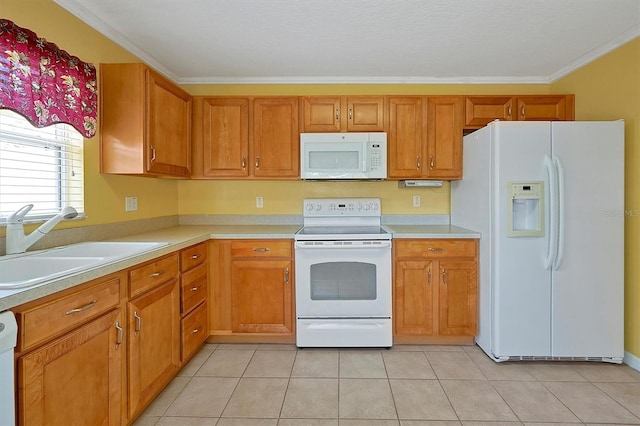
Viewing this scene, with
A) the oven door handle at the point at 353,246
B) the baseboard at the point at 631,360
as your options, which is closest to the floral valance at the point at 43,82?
the oven door handle at the point at 353,246

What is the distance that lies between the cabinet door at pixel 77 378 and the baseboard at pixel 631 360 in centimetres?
324

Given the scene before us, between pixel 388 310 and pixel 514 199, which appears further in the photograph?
pixel 388 310

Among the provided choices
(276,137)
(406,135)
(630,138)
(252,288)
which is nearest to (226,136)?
(276,137)

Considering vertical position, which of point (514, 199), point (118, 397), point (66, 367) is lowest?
point (118, 397)

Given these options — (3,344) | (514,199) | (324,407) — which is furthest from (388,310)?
(3,344)

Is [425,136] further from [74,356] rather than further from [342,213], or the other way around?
[74,356]

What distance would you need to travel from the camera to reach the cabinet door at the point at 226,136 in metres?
2.99

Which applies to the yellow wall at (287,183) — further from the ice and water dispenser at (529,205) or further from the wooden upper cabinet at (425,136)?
the ice and water dispenser at (529,205)

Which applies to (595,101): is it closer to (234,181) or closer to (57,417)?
(234,181)

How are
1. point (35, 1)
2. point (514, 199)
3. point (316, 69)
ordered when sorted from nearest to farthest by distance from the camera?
point (35, 1)
point (514, 199)
point (316, 69)

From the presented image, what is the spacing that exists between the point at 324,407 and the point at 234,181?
7.20 ft

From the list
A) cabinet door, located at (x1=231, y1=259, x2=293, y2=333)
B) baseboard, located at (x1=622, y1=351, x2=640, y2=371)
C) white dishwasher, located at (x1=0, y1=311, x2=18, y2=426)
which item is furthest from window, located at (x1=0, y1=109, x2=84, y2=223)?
baseboard, located at (x1=622, y1=351, x2=640, y2=371)

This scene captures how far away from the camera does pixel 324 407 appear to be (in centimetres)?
192

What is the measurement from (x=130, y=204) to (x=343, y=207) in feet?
5.80
